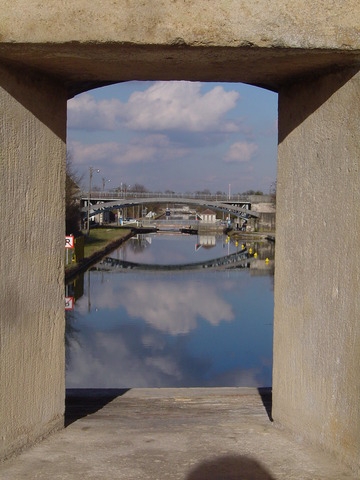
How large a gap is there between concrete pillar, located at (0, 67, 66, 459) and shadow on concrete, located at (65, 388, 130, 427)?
0.52 meters

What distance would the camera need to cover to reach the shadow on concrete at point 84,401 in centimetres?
454

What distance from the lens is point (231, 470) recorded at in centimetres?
331

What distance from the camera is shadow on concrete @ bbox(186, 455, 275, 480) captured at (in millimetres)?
3217

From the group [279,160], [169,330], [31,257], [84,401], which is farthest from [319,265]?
[169,330]

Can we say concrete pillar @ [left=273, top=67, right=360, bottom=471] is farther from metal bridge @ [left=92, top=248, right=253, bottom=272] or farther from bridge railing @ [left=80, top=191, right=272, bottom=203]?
bridge railing @ [left=80, top=191, right=272, bottom=203]

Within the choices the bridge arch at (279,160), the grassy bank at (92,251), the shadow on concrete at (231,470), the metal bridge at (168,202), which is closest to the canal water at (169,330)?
the grassy bank at (92,251)

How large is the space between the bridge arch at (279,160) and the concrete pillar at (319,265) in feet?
0.03

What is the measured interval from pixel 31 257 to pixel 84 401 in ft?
5.72

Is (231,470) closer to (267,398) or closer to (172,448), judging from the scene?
(172,448)

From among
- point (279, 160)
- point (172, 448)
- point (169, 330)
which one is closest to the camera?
point (172, 448)

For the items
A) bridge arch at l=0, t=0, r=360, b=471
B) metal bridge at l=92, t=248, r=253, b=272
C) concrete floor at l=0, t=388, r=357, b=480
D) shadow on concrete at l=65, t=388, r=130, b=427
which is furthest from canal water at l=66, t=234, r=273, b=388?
bridge arch at l=0, t=0, r=360, b=471

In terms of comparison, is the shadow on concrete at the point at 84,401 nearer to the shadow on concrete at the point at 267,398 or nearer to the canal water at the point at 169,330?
the shadow on concrete at the point at 267,398

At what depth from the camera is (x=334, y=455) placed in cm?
344

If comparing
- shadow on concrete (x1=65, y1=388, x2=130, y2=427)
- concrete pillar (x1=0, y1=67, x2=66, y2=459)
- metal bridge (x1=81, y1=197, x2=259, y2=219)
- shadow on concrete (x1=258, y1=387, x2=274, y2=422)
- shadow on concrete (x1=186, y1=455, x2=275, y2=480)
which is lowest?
shadow on concrete (x1=65, y1=388, x2=130, y2=427)
